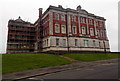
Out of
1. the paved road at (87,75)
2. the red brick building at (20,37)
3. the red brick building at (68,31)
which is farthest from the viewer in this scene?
the red brick building at (20,37)

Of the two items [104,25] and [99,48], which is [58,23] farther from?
[104,25]

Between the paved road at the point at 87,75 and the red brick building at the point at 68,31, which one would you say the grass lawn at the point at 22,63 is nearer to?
the paved road at the point at 87,75

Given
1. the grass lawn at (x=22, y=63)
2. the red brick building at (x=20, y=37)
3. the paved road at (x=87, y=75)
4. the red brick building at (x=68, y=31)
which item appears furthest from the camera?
the red brick building at (x=20, y=37)

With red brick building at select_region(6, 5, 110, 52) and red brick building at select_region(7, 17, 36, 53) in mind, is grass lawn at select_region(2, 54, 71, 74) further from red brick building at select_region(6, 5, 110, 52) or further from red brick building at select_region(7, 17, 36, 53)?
red brick building at select_region(7, 17, 36, 53)

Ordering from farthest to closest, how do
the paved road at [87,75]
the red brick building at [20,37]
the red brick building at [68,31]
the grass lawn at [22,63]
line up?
the red brick building at [20,37] → the red brick building at [68,31] → the grass lawn at [22,63] → the paved road at [87,75]

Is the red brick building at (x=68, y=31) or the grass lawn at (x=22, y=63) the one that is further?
the red brick building at (x=68, y=31)

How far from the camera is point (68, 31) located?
129ft

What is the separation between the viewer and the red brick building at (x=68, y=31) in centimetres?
3688

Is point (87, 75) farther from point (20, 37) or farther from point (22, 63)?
point (20, 37)

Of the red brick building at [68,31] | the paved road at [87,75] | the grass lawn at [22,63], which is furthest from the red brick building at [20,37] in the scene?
the paved road at [87,75]

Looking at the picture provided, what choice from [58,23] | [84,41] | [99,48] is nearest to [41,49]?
[58,23]

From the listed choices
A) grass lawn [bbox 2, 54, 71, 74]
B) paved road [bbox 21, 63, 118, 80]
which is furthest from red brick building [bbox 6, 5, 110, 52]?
paved road [bbox 21, 63, 118, 80]

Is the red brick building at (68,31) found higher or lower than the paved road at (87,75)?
higher

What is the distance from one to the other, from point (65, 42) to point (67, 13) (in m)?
10.5
